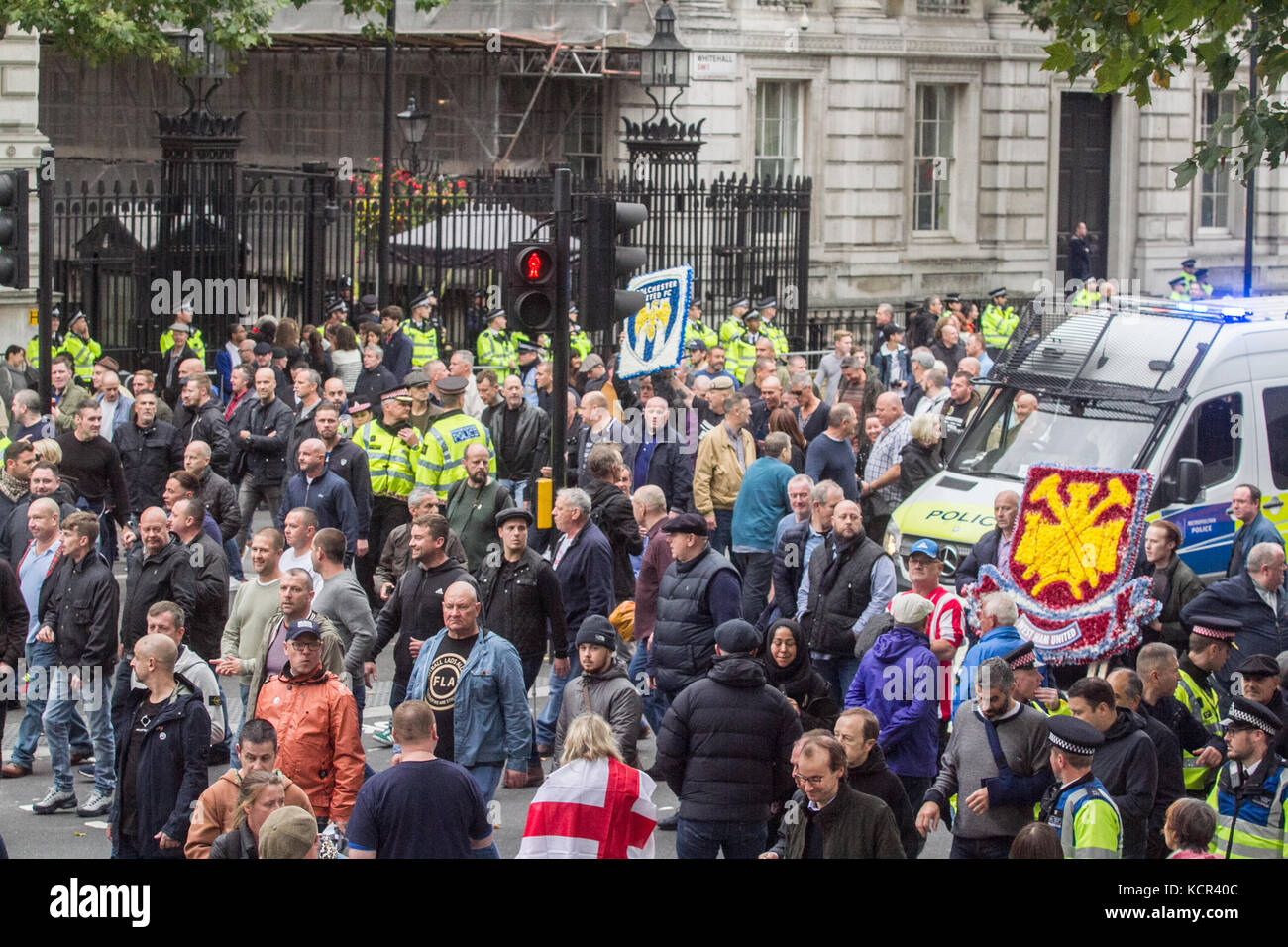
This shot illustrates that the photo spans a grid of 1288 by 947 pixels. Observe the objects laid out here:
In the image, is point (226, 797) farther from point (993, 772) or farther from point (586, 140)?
point (586, 140)

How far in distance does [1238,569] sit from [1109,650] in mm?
1599

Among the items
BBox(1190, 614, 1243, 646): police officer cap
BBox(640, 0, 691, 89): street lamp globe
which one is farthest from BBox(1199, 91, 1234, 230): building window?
BBox(1190, 614, 1243, 646): police officer cap

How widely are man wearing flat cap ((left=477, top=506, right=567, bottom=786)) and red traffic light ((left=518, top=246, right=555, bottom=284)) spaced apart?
2021mm

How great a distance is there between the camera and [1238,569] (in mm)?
11914

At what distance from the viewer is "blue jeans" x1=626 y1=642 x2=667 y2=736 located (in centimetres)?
1081

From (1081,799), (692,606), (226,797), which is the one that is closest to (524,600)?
(692,606)

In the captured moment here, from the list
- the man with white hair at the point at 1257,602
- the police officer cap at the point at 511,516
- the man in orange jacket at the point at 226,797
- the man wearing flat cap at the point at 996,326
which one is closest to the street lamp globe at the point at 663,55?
the man wearing flat cap at the point at 996,326

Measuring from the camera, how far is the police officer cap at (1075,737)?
747 cm

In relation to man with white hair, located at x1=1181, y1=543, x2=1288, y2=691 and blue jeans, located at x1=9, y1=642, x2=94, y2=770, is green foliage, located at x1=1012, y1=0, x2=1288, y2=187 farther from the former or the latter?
blue jeans, located at x1=9, y1=642, x2=94, y2=770

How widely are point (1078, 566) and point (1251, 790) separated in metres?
3.33

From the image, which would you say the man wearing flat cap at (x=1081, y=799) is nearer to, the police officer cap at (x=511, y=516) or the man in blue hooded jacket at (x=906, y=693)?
the man in blue hooded jacket at (x=906, y=693)

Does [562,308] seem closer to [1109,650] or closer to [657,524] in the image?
[657,524]

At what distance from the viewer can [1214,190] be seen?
38.7m

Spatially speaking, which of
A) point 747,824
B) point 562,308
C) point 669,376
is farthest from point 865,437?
point 747,824
